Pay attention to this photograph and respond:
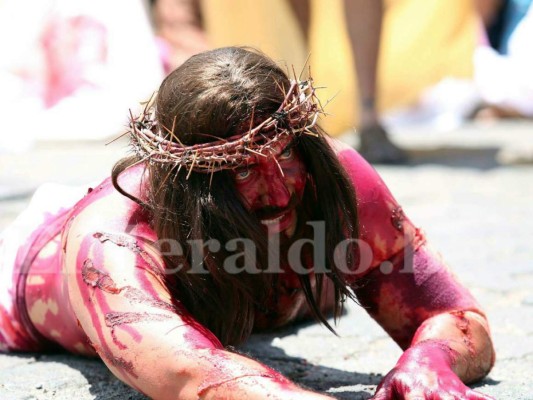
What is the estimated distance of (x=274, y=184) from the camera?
1978mm

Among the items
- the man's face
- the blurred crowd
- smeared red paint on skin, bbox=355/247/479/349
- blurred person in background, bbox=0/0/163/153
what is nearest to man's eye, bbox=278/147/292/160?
the man's face

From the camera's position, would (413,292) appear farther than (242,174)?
Yes

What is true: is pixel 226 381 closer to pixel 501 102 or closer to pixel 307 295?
pixel 307 295

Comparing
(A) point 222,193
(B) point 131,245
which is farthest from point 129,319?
(A) point 222,193

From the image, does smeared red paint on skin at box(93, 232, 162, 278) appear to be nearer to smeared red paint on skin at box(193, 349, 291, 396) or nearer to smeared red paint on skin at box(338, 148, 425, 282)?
smeared red paint on skin at box(193, 349, 291, 396)

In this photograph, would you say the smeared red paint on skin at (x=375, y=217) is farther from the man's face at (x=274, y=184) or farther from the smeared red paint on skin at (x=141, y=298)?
the smeared red paint on skin at (x=141, y=298)

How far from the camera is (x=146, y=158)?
200cm

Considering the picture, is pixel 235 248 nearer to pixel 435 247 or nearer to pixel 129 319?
pixel 129 319

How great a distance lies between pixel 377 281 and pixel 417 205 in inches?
85.4

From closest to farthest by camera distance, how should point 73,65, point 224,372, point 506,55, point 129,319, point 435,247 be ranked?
point 224,372
point 129,319
point 435,247
point 506,55
point 73,65

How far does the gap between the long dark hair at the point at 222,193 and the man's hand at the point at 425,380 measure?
0.74 ft

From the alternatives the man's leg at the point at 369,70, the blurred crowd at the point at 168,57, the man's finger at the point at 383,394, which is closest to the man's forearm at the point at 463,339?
the man's finger at the point at 383,394

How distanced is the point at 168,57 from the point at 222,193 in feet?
16.9

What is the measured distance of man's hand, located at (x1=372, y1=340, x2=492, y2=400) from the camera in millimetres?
1882
